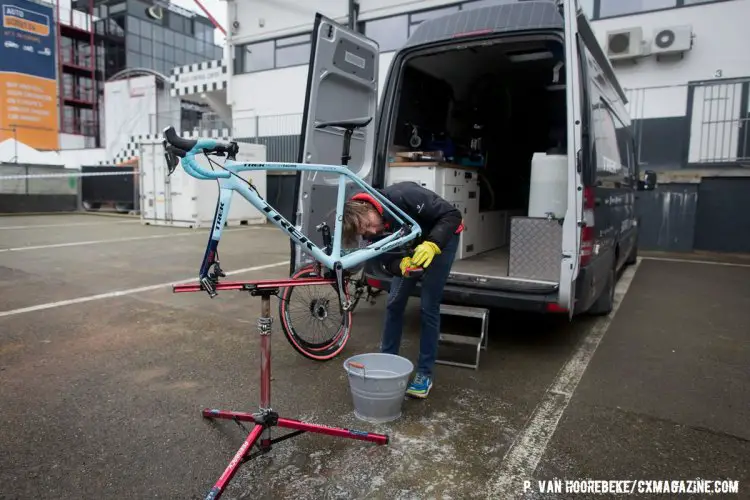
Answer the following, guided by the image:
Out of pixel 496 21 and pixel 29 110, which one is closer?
pixel 496 21

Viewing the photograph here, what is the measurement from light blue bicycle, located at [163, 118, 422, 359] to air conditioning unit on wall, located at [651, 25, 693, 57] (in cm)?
959

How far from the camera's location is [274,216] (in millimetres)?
2801

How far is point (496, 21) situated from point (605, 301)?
2.91m

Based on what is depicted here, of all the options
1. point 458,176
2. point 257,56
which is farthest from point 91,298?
point 257,56

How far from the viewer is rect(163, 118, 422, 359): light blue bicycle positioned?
96.5 inches

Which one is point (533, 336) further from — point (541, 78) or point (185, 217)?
point (185, 217)

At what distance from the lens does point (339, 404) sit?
320cm

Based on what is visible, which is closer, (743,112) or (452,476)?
(452,476)

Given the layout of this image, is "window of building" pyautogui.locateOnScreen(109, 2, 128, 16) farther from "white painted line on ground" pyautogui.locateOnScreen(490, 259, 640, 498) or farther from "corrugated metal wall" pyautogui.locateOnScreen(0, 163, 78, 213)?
"white painted line on ground" pyautogui.locateOnScreen(490, 259, 640, 498)

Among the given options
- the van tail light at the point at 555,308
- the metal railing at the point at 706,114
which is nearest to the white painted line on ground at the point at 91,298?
the van tail light at the point at 555,308

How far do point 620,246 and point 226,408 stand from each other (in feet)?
15.0

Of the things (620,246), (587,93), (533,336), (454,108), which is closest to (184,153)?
(587,93)

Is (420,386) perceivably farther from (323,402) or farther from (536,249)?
(536,249)

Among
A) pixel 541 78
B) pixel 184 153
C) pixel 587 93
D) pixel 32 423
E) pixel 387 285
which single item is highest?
pixel 541 78
